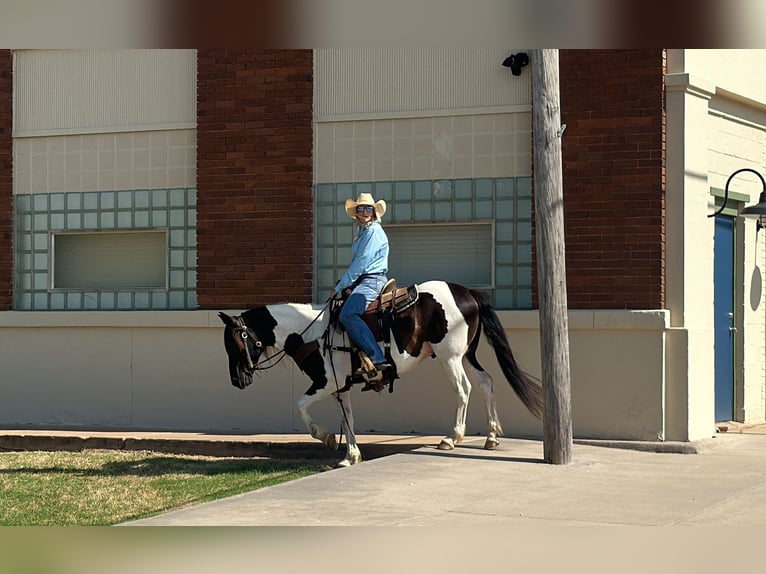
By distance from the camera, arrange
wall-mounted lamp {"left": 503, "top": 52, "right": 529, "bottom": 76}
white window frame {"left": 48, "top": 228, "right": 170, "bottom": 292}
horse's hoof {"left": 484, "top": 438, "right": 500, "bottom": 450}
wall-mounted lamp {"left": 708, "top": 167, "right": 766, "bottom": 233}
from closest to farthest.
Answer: horse's hoof {"left": 484, "top": 438, "right": 500, "bottom": 450} < wall-mounted lamp {"left": 503, "top": 52, "right": 529, "bottom": 76} < wall-mounted lamp {"left": 708, "top": 167, "right": 766, "bottom": 233} < white window frame {"left": 48, "top": 228, "right": 170, "bottom": 292}

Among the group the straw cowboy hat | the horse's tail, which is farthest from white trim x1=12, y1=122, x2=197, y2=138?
the horse's tail

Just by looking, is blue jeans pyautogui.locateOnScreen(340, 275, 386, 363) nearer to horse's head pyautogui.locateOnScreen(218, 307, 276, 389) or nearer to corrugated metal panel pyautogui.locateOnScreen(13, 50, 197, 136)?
horse's head pyautogui.locateOnScreen(218, 307, 276, 389)

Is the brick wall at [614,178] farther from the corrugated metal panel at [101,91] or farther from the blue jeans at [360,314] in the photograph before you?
the corrugated metal panel at [101,91]

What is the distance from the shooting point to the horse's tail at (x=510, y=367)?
472 inches

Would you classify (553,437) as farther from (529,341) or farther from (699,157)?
(699,157)

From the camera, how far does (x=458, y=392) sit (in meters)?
12.0

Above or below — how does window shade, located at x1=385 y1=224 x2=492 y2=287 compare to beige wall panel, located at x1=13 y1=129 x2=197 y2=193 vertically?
below

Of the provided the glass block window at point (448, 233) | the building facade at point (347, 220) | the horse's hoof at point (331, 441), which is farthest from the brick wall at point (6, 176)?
the horse's hoof at point (331, 441)

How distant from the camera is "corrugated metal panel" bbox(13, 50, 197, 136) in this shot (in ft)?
50.6

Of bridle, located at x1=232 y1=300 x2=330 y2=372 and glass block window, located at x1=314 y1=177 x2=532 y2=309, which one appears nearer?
bridle, located at x1=232 y1=300 x2=330 y2=372

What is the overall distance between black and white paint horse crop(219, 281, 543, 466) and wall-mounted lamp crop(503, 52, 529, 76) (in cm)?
A: 299

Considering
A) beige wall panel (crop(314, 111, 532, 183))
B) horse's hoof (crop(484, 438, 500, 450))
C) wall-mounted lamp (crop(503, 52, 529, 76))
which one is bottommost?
horse's hoof (crop(484, 438, 500, 450))

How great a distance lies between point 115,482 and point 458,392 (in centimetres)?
356
